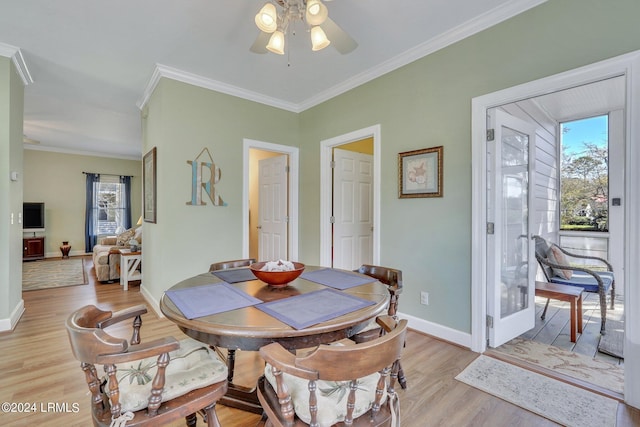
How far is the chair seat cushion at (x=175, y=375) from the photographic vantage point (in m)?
1.00

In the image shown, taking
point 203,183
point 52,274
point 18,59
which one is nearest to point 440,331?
point 203,183

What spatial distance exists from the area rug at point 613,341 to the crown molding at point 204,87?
4207 mm

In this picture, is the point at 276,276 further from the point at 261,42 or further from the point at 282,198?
the point at 282,198

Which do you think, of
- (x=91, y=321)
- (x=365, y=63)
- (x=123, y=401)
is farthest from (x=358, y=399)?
(x=365, y=63)

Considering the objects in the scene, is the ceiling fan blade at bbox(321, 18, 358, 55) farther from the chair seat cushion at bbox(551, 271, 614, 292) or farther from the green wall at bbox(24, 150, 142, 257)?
the green wall at bbox(24, 150, 142, 257)

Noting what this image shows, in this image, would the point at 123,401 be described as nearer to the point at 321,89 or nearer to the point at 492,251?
the point at 492,251

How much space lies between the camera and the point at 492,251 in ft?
7.59

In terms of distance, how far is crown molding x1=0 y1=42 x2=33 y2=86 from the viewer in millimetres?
2650

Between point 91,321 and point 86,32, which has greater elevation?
point 86,32

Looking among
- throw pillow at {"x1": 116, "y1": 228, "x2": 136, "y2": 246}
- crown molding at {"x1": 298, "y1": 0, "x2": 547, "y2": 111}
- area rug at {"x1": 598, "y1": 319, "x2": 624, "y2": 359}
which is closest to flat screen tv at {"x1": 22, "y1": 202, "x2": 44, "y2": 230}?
throw pillow at {"x1": 116, "y1": 228, "x2": 136, "y2": 246}

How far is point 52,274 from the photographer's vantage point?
5109mm

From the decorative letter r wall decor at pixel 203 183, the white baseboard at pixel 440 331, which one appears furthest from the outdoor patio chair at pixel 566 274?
the decorative letter r wall decor at pixel 203 183

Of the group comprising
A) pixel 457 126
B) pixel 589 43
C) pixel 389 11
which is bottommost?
pixel 457 126

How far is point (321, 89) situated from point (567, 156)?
3.89 m
